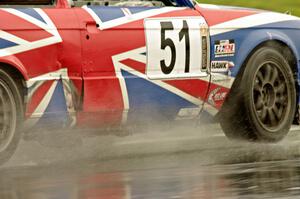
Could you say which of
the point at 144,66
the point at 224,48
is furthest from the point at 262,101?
the point at 144,66

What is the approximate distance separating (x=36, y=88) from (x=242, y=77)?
2.36m

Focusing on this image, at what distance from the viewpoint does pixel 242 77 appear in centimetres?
894

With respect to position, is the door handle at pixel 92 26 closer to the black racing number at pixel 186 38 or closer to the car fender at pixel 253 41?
the black racing number at pixel 186 38

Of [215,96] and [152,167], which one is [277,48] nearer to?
[215,96]

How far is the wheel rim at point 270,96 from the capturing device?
9.05m

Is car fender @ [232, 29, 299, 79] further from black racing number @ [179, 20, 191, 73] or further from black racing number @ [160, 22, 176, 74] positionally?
black racing number @ [160, 22, 176, 74]

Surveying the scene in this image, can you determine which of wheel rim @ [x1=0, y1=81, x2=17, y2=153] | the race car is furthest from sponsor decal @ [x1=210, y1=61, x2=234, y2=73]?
wheel rim @ [x1=0, y1=81, x2=17, y2=153]

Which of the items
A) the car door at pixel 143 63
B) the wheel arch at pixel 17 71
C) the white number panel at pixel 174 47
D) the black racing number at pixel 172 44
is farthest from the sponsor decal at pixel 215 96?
the wheel arch at pixel 17 71

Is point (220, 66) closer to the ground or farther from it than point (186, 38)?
closer to the ground

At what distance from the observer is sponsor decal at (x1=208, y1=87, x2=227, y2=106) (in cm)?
873

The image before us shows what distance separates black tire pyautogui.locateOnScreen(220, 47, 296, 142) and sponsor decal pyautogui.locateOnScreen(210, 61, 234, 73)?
0.21 meters

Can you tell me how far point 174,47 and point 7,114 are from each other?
1.69 meters

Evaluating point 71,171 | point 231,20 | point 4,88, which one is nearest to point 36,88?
point 4,88

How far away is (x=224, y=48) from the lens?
8.67 m
